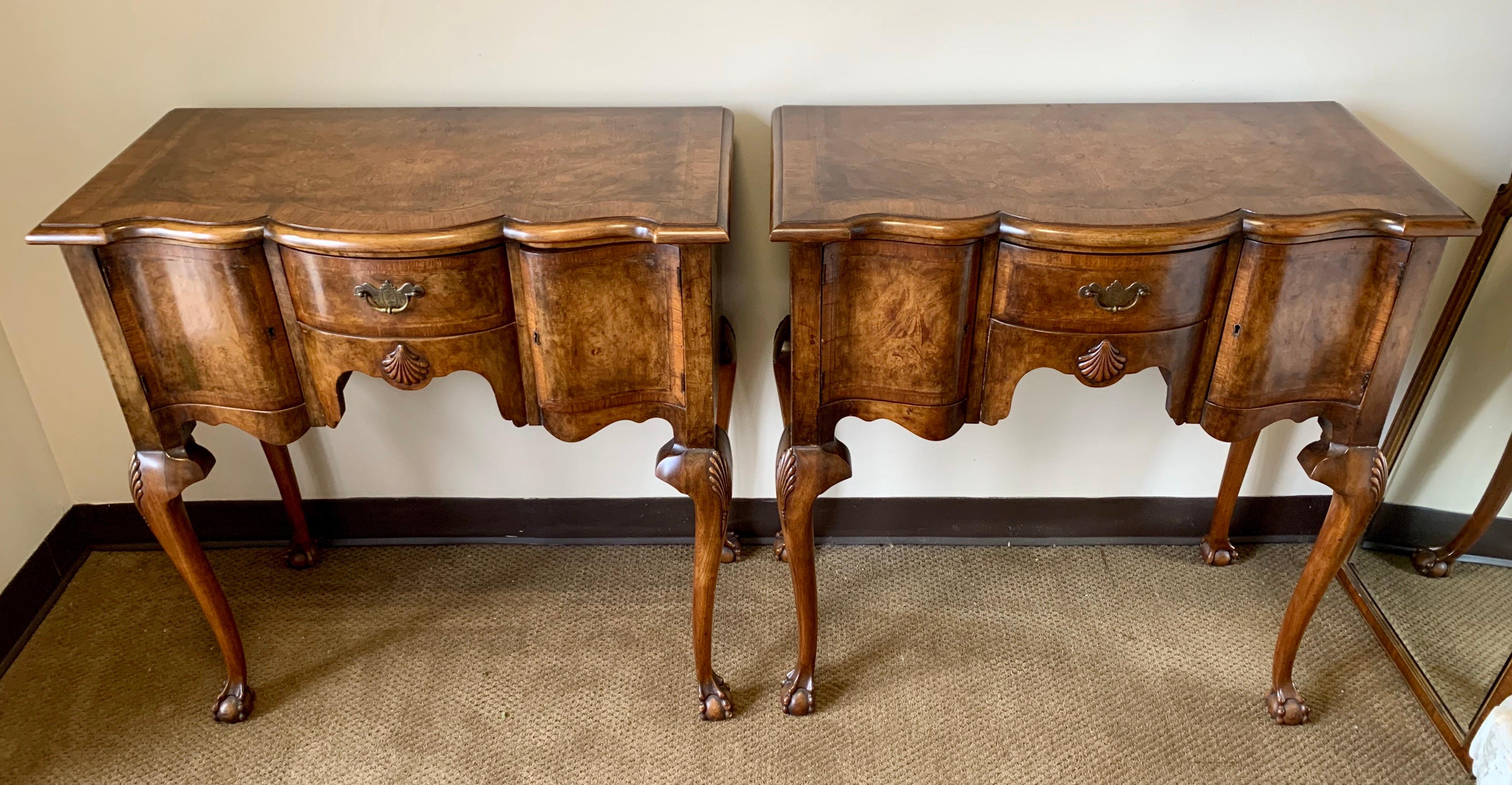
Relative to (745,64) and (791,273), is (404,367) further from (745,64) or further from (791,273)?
(745,64)

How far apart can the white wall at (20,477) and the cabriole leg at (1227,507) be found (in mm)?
2203

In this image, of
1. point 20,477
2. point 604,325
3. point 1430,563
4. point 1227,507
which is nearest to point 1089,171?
point 604,325

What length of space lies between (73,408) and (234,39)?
814 mm

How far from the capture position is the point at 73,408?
1.98 meters

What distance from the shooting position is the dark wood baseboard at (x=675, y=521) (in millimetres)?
2084

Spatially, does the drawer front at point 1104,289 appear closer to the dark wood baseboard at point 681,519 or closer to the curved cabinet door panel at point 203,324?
the dark wood baseboard at point 681,519

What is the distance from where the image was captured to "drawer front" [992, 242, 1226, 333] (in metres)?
1.30

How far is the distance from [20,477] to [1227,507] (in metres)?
2.23

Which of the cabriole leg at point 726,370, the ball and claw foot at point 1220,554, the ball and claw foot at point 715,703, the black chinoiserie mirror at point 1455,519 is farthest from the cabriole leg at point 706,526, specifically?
the black chinoiserie mirror at point 1455,519

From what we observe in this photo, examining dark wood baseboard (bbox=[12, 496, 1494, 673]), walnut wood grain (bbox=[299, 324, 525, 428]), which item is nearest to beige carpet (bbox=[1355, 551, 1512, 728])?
dark wood baseboard (bbox=[12, 496, 1494, 673])

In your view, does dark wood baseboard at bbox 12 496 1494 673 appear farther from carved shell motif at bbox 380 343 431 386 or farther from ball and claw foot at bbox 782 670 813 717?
carved shell motif at bbox 380 343 431 386

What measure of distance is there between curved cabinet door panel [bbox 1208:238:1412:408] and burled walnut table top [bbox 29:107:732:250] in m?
0.67

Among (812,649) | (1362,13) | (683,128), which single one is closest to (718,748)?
(812,649)

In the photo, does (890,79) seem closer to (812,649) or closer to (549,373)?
(549,373)
